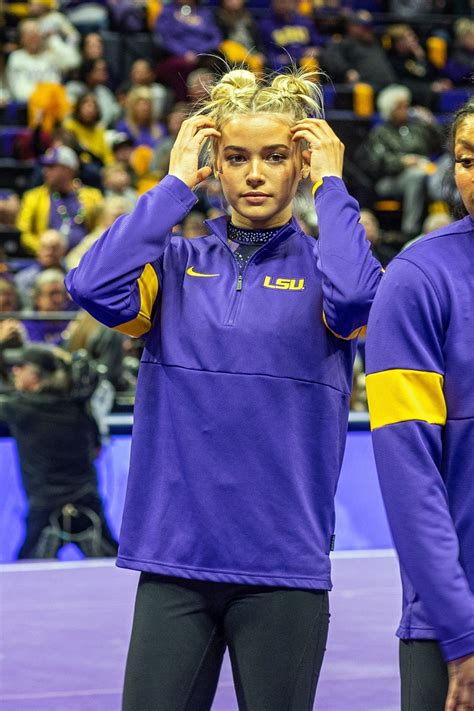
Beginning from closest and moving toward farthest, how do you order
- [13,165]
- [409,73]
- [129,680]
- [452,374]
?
[452,374] < [129,680] < [13,165] < [409,73]

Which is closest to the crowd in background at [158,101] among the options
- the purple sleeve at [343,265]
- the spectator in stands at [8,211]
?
the spectator in stands at [8,211]

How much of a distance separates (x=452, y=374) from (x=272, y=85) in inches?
40.8

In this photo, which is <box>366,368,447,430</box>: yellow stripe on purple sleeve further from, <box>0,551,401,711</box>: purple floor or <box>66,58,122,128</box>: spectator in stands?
<box>66,58,122,128</box>: spectator in stands

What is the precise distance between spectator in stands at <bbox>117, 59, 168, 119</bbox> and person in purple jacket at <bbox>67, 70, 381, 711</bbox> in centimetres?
986

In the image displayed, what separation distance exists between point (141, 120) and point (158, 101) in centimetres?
53

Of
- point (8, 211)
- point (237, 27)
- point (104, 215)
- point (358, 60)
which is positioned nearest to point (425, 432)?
point (104, 215)

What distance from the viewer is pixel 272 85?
9.72 feet

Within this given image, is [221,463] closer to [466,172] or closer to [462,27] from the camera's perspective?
[466,172]

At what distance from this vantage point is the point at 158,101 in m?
12.7

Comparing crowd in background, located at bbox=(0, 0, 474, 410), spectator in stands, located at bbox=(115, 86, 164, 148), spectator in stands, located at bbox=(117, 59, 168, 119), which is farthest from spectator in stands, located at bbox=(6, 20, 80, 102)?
spectator in stands, located at bbox=(115, 86, 164, 148)

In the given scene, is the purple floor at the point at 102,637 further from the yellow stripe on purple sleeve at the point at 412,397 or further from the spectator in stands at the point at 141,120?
the spectator in stands at the point at 141,120

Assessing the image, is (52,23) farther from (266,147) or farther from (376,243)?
(266,147)

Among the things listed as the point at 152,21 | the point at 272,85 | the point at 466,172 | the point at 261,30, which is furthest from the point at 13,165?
the point at 466,172

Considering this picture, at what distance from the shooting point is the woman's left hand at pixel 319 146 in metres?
2.88
